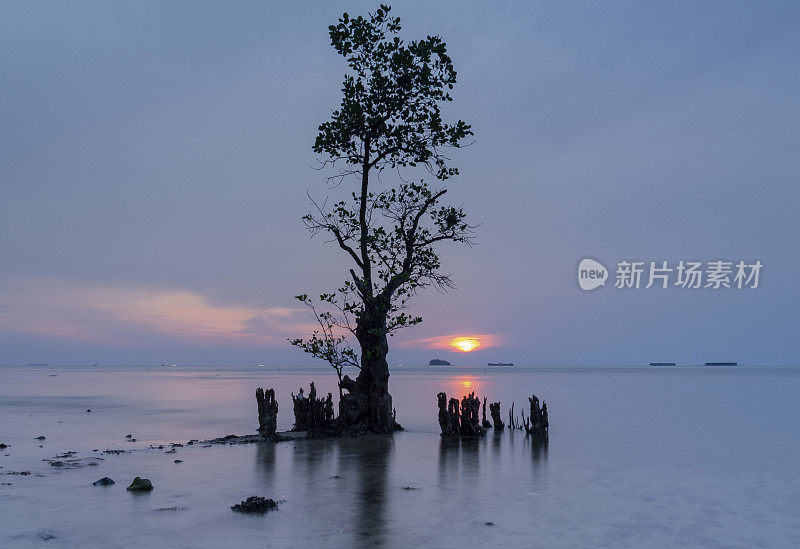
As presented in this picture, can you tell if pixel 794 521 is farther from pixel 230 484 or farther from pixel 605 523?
pixel 230 484

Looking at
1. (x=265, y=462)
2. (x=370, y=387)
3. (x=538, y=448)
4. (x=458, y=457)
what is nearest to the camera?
(x=265, y=462)

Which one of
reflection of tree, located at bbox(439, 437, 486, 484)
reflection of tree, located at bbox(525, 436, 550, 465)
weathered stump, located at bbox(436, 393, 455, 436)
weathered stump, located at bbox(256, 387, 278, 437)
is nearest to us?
reflection of tree, located at bbox(439, 437, 486, 484)

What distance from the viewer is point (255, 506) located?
15.5 m

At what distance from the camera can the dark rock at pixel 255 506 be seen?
50.8 ft

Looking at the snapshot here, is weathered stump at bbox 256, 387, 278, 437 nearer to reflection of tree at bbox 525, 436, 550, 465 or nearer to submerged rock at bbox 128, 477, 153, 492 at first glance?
submerged rock at bbox 128, 477, 153, 492

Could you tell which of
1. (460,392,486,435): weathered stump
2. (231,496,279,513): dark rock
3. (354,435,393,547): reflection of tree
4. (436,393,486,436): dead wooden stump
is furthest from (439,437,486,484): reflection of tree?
(231,496,279,513): dark rock

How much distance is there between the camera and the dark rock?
50.8ft

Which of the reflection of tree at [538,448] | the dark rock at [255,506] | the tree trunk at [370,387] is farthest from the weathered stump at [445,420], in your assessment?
the dark rock at [255,506]

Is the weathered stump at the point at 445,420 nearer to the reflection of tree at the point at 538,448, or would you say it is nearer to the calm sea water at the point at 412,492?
the calm sea water at the point at 412,492

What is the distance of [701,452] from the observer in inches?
1241

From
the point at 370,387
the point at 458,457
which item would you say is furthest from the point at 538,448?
the point at 370,387

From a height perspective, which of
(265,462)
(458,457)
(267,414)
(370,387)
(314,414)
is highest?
(370,387)

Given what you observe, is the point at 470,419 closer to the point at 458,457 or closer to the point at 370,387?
the point at 370,387

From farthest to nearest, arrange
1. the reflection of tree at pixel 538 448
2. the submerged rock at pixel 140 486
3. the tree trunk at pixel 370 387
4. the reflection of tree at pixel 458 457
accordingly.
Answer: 1. the tree trunk at pixel 370 387
2. the reflection of tree at pixel 538 448
3. the reflection of tree at pixel 458 457
4. the submerged rock at pixel 140 486
